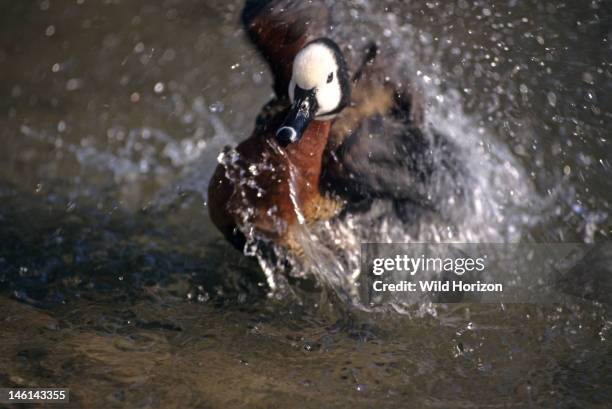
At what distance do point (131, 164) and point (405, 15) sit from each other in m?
1.48

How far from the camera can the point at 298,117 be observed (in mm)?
2768

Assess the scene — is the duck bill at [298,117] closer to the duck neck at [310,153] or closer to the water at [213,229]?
the duck neck at [310,153]

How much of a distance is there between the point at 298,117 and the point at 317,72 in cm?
19

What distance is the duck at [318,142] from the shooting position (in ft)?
Result: 9.28

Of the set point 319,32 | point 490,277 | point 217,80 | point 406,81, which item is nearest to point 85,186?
point 217,80

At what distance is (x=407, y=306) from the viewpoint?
272 centimetres

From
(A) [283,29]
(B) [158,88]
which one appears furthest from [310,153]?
→ (B) [158,88]

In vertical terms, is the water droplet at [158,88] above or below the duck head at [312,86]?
below

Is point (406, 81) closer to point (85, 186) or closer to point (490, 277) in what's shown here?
point (490, 277)

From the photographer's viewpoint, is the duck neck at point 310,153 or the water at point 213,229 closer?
the water at point 213,229

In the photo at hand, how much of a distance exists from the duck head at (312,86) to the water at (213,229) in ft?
1.18

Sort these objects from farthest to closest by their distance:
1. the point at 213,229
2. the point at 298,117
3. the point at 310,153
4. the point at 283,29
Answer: the point at 213,229
the point at 283,29
the point at 310,153
the point at 298,117

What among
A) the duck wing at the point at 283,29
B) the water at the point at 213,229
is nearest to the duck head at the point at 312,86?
the duck wing at the point at 283,29

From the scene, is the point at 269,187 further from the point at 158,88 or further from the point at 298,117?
the point at 158,88
